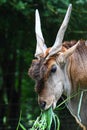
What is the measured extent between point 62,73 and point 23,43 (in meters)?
4.39

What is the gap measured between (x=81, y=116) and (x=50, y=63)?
0.83m

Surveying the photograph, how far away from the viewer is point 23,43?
10.8 meters

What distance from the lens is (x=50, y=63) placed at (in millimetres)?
6367

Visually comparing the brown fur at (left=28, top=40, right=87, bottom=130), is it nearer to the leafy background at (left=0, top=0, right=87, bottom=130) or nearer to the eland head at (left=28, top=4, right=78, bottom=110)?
the eland head at (left=28, top=4, right=78, bottom=110)

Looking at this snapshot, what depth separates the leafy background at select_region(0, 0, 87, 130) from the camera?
907 centimetres

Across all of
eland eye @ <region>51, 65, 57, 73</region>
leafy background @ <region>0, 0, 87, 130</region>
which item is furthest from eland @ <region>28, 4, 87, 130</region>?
leafy background @ <region>0, 0, 87, 130</region>

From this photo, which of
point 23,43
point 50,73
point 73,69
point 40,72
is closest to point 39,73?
point 40,72

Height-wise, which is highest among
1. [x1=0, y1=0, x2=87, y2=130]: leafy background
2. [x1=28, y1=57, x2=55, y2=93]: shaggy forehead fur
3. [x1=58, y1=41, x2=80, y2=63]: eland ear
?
[x1=58, y1=41, x2=80, y2=63]: eland ear

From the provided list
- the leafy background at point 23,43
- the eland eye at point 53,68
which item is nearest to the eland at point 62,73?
the eland eye at point 53,68

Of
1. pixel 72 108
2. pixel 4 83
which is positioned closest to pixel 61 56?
pixel 72 108

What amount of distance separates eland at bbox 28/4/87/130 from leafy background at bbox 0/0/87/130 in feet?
5.97

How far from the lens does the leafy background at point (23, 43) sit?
9.07 metres

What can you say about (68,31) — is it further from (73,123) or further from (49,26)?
(73,123)

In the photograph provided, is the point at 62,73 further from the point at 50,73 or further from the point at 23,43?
the point at 23,43
